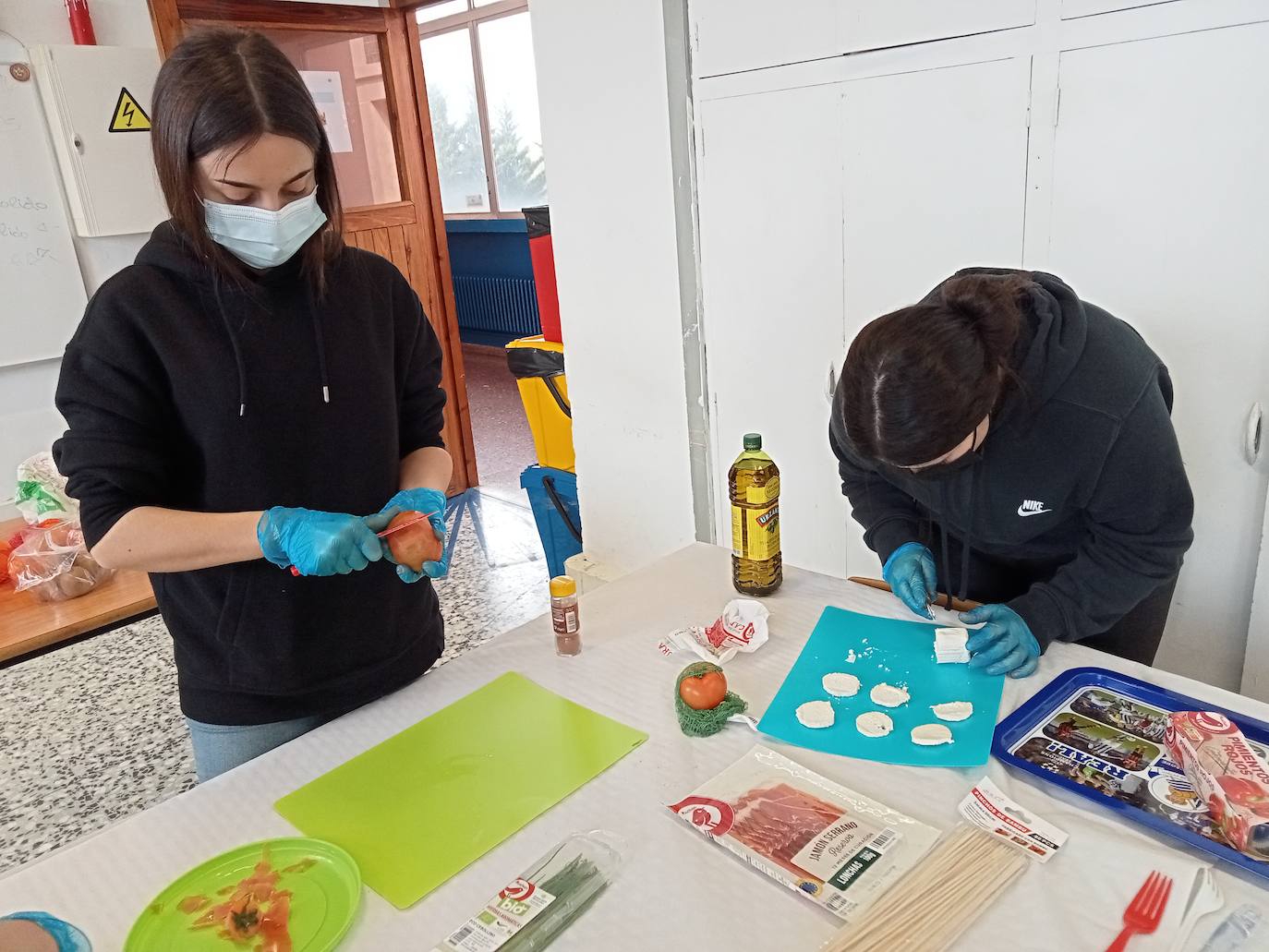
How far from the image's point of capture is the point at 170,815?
1.00 meters

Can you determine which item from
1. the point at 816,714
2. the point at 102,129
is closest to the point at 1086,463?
the point at 816,714

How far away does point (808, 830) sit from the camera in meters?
0.91

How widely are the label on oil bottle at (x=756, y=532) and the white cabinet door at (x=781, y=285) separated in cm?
85

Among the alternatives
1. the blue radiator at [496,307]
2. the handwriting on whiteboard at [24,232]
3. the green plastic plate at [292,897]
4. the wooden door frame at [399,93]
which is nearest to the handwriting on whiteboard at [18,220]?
the handwriting on whiteboard at [24,232]

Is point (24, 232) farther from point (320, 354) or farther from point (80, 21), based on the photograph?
point (320, 354)

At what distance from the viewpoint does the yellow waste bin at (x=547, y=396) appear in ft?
9.64

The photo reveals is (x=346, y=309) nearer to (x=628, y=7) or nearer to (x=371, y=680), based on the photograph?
(x=371, y=680)

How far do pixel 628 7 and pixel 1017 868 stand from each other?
2.07m

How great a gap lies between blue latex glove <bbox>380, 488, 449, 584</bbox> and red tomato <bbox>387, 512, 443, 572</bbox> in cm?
1

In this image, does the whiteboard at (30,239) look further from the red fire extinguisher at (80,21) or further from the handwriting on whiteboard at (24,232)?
the red fire extinguisher at (80,21)

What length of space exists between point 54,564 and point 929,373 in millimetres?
1813

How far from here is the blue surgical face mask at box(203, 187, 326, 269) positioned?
3.72ft

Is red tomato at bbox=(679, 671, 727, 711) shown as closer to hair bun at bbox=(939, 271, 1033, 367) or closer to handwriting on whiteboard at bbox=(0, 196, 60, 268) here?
hair bun at bbox=(939, 271, 1033, 367)

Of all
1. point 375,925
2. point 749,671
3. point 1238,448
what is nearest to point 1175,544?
point 1238,448
